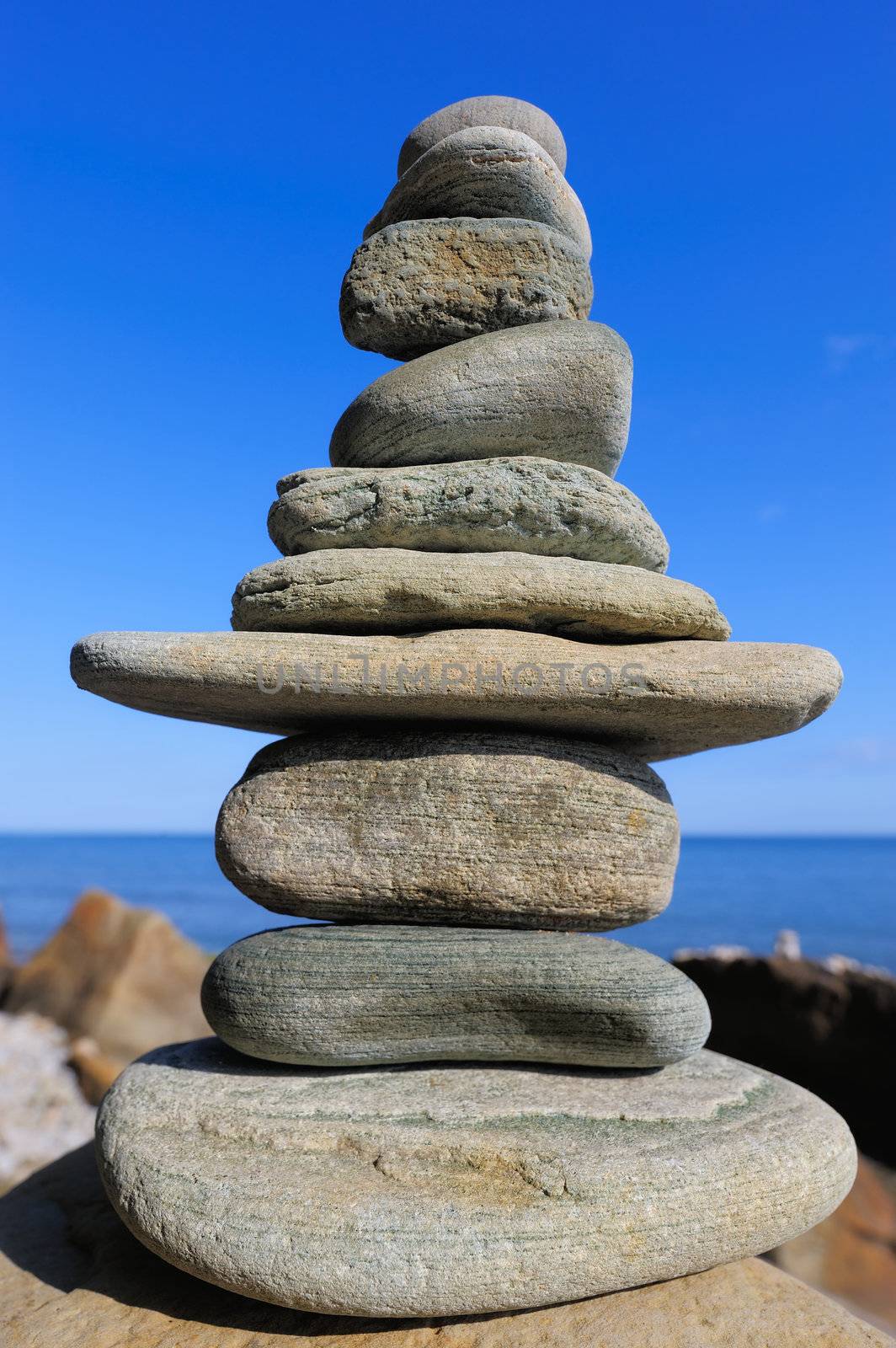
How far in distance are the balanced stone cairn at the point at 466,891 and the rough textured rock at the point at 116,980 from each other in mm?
5627

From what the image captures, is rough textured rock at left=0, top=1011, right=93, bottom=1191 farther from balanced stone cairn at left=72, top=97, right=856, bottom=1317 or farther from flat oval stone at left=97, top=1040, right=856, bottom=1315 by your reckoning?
flat oval stone at left=97, top=1040, right=856, bottom=1315

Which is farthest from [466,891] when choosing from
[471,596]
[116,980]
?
[116,980]

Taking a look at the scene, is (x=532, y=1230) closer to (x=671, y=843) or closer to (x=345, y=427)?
(x=671, y=843)

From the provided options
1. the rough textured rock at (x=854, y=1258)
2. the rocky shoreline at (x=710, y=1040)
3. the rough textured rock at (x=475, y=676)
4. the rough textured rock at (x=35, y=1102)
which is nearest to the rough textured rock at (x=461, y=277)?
the rough textured rock at (x=475, y=676)

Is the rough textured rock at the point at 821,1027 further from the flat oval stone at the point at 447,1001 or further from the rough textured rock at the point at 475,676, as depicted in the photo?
the rough textured rock at the point at 475,676

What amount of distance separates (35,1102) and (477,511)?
7290 mm

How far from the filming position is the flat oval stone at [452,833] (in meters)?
3.94

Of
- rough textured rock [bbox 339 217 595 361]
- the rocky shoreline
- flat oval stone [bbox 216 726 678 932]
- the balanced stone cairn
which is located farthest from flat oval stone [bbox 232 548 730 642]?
the rocky shoreline

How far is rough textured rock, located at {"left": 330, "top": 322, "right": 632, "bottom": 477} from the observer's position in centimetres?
452

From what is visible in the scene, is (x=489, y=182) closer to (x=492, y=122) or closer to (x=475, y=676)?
(x=492, y=122)

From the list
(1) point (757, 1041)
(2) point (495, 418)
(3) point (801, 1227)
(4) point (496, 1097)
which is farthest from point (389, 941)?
(1) point (757, 1041)

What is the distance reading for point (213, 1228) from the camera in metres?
3.19

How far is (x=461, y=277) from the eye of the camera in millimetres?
4926

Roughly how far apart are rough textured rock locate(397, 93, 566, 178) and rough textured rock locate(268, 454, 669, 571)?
2.27 meters
